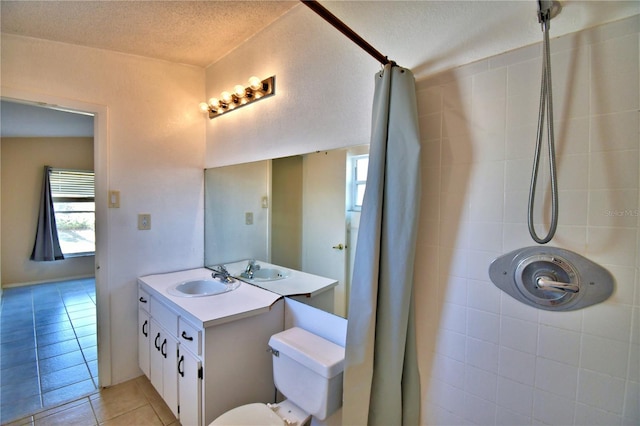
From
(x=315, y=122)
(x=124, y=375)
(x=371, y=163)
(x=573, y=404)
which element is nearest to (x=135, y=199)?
(x=124, y=375)

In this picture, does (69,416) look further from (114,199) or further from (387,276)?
(387,276)

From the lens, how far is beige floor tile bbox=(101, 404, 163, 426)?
5.90ft

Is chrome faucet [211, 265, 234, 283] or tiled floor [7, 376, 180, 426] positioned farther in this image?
chrome faucet [211, 265, 234, 283]

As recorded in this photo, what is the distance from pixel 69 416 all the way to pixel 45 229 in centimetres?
394

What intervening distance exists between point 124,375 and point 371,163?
2.44m

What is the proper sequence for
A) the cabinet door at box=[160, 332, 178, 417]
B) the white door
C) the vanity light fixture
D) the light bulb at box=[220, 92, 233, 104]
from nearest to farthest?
the white door
the cabinet door at box=[160, 332, 178, 417]
the vanity light fixture
the light bulb at box=[220, 92, 233, 104]

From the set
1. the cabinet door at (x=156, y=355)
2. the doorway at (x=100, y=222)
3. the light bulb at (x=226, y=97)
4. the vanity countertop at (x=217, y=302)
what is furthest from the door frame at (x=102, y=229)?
the light bulb at (x=226, y=97)

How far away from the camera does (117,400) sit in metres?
2.00

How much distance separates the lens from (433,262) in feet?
3.84

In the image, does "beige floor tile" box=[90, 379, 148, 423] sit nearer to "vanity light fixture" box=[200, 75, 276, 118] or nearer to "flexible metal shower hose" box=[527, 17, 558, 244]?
"vanity light fixture" box=[200, 75, 276, 118]

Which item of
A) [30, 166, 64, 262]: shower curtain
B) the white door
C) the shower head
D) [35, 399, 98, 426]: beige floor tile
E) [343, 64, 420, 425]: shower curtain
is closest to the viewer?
the shower head

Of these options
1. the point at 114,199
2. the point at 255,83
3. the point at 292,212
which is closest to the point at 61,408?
the point at 114,199

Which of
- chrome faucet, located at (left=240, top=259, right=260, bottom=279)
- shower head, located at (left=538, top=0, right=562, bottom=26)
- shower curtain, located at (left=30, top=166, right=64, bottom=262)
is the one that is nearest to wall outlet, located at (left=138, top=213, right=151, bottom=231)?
chrome faucet, located at (left=240, top=259, right=260, bottom=279)

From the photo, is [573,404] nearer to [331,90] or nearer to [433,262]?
[433,262]
